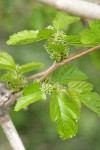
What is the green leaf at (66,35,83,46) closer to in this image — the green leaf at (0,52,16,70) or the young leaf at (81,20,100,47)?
the young leaf at (81,20,100,47)

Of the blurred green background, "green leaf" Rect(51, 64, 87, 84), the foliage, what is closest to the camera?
the foliage

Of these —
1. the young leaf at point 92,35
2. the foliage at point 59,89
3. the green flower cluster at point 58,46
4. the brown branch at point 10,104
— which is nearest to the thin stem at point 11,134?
the brown branch at point 10,104

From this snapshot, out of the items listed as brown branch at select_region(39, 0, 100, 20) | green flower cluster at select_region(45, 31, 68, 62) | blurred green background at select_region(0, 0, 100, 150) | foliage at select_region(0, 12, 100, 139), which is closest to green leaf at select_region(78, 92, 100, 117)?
foliage at select_region(0, 12, 100, 139)

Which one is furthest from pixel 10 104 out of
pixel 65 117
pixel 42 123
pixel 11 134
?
pixel 42 123

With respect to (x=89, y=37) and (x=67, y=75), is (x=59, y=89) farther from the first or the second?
(x=89, y=37)

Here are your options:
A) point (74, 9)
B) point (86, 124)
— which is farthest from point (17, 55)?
point (74, 9)
